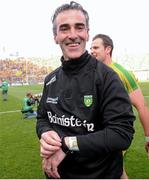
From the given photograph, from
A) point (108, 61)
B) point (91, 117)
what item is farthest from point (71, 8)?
point (108, 61)

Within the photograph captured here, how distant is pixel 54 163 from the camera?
2.33 metres

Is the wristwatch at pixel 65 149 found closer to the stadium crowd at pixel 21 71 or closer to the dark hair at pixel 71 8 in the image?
the dark hair at pixel 71 8

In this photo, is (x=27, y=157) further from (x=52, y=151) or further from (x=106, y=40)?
(x=52, y=151)

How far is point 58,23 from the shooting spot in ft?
8.23

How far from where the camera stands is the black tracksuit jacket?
2.24m

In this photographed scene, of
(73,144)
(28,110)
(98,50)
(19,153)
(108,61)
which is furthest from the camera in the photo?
Answer: (28,110)

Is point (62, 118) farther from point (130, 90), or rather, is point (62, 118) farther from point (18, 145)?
A: point (18, 145)

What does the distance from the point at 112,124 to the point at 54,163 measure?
1.46 feet

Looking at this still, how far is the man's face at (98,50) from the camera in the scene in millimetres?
5023

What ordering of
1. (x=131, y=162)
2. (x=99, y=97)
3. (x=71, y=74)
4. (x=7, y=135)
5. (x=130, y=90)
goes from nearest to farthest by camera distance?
1. (x=99, y=97)
2. (x=71, y=74)
3. (x=130, y=90)
4. (x=131, y=162)
5. (x=7, y=135)

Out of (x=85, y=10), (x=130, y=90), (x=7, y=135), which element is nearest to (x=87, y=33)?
(x=85, y=10)

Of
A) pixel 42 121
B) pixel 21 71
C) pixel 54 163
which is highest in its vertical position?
pixel 42 121

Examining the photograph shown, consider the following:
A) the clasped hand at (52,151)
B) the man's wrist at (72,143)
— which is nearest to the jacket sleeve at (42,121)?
the clasped hand at (52,151)

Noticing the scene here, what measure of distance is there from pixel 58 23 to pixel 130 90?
2.12m
